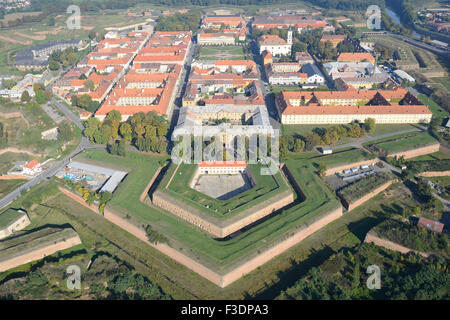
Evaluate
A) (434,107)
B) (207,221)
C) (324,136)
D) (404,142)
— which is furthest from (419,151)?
(207,221)

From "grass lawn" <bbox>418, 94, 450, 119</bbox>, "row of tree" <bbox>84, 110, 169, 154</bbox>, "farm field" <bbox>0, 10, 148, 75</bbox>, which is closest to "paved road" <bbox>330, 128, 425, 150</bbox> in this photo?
"grass lawn" <bbox>418, 94, 450, 119</bbox>

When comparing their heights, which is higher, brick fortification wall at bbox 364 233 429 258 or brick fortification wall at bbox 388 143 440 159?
brick fortification wall at bbox 388 143 440 159

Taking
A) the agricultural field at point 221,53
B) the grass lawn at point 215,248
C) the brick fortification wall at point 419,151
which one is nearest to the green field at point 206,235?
the grass lawn at point 215,248

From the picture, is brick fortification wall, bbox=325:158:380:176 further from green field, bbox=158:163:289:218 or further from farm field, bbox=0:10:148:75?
farm field, bbox=0:10:148:75

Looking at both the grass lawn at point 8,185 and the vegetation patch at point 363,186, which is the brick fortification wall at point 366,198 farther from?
the grass lawn at point 8,185

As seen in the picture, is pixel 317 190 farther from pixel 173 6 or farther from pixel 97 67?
pixel 173 6

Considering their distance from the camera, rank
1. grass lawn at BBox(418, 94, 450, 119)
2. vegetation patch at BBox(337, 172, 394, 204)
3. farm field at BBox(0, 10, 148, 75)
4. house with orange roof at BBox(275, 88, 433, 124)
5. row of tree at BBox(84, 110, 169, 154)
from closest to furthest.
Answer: vegetation patch at BBox(337, 172, 394, 204)
row of tree at BBox(84, 110, 169, 154)
house with orange roof at BBox(275, 88, 433, 124)
grass lawn at BBox(418, 94, 450, 119)
farm field at BBox(0, 10, 148, 75)
